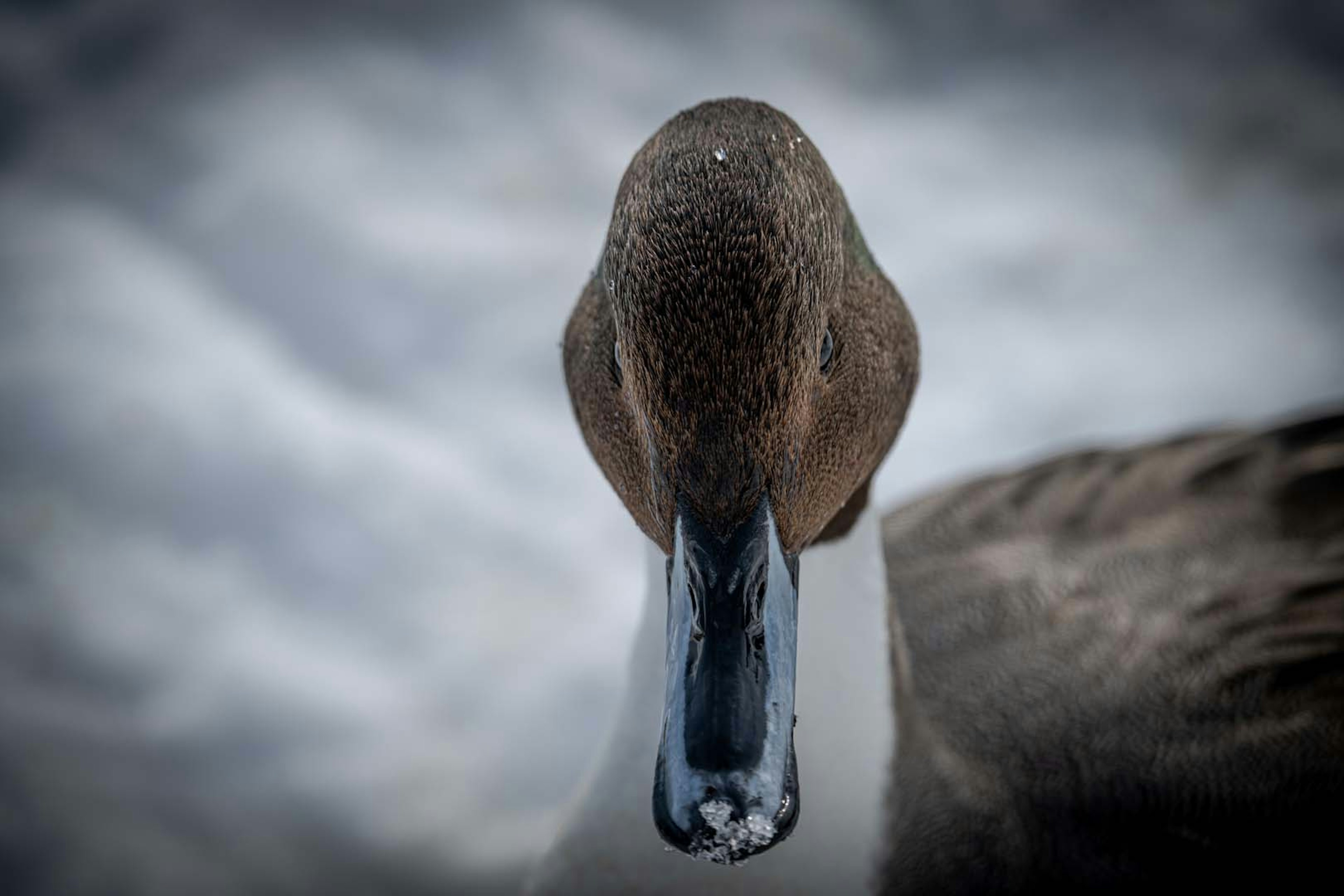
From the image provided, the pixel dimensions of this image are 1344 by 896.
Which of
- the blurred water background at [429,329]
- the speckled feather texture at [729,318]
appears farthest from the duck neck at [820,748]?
the blurred water background at [429,329]

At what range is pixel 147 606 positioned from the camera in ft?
6.97

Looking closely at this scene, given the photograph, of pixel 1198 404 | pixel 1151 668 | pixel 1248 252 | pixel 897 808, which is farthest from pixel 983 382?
pixel 897 808

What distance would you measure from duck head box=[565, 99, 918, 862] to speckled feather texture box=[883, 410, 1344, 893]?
0.48 metres

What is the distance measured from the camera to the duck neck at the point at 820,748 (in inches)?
51.9

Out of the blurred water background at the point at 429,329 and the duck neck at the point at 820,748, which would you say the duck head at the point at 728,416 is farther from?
the blurred water background at the point at 429,329

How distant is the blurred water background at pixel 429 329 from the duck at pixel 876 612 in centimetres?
64

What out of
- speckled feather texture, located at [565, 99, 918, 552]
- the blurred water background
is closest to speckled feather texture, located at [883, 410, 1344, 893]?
speckled feather texture, located at [565, 99, 918, 552]

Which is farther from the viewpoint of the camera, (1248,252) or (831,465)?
(1248,252)

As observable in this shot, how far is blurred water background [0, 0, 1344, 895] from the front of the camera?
199cm

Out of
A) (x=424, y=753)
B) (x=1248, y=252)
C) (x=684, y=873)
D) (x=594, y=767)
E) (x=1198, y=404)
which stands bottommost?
(x=684, y=873)

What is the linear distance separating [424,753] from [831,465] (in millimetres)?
1161

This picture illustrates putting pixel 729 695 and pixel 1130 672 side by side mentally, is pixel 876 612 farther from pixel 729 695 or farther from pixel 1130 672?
pixel 729 695

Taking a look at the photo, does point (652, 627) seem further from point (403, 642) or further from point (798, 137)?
point (403, 642)

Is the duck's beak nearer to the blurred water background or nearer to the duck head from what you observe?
the duck head
